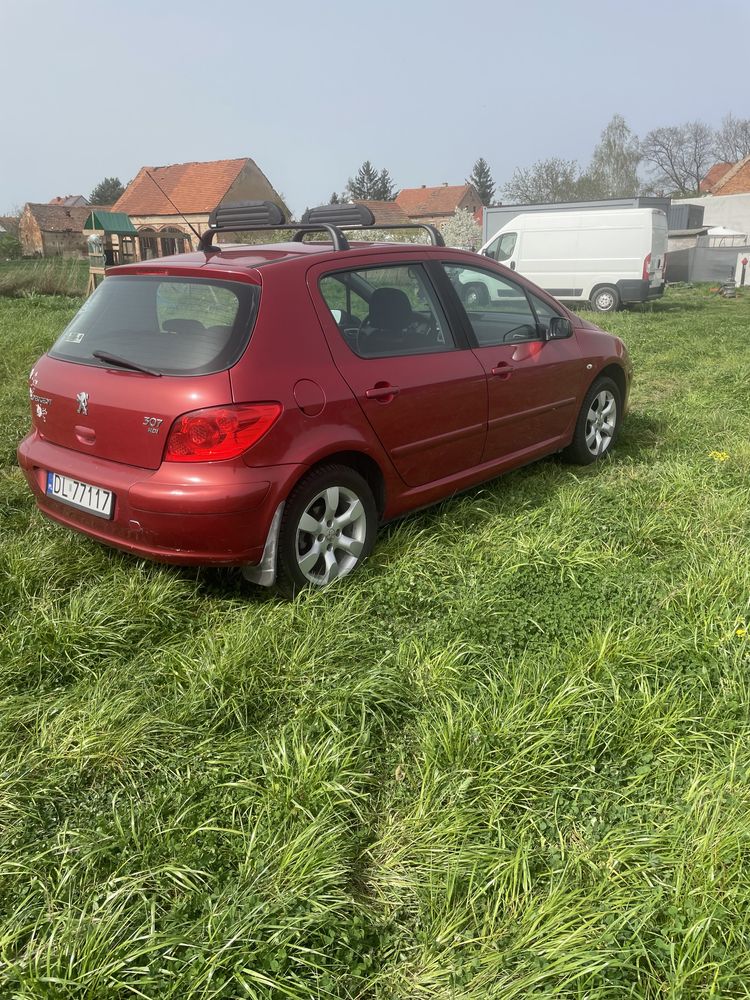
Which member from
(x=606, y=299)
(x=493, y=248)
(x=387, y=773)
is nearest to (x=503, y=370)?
(x=387, y=773)

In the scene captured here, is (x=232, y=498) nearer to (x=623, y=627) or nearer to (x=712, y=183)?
(x=623, y=627)

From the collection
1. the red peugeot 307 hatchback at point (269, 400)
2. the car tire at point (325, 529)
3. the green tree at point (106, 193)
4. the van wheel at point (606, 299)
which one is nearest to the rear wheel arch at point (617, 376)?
the red peugeot 307 hatchback at point (269, 400)

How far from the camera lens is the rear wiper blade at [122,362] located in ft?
10.7

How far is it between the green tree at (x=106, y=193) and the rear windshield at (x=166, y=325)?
104m

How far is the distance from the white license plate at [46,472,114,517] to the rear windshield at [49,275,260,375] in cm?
56

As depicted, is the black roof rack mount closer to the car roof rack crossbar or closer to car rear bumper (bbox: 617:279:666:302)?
the car roof rack crossbar

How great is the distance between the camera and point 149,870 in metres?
2.04

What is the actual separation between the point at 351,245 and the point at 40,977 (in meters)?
3.41

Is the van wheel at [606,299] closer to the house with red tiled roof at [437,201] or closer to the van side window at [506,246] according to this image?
the van side window at [506,246]

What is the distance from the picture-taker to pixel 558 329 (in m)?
4.98

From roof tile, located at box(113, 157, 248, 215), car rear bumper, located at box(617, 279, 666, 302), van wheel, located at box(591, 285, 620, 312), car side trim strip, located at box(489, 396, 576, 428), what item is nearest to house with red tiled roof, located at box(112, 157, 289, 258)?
roof tile, located at box(113, 157, 248, 215)

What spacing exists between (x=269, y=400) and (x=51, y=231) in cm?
6756

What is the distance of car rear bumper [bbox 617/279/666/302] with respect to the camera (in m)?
17.7

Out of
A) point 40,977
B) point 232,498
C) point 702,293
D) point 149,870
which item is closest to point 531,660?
point 232,498
